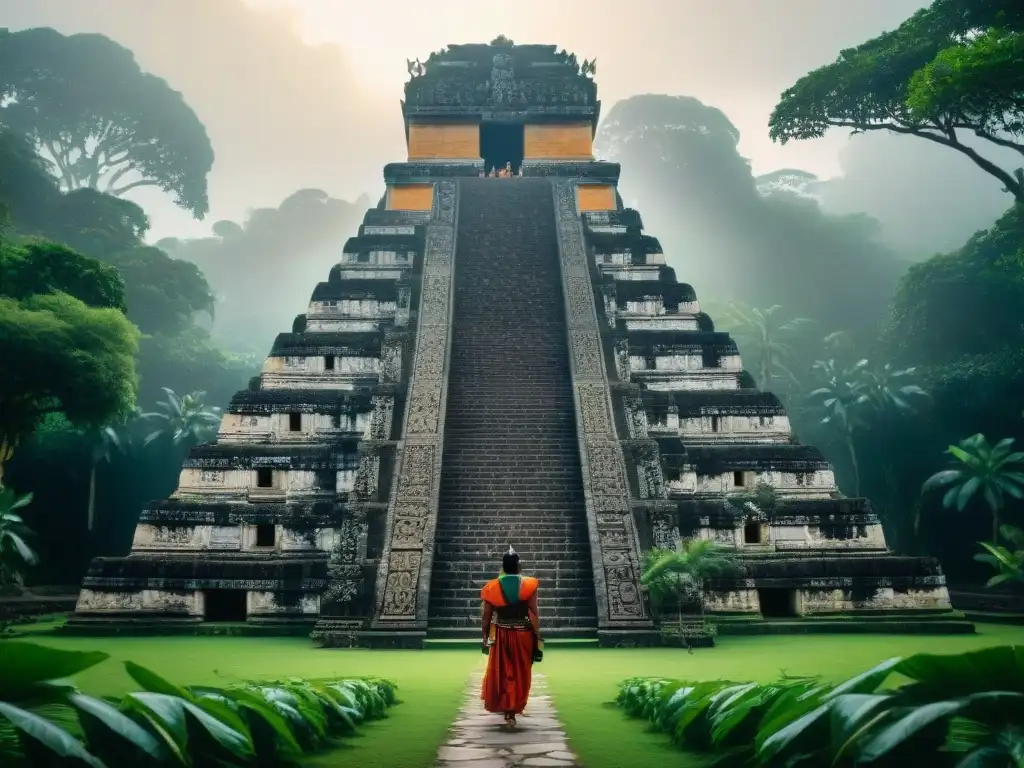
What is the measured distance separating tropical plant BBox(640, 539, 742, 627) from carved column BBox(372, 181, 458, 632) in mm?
2979

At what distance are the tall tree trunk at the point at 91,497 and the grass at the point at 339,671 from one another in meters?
20.8

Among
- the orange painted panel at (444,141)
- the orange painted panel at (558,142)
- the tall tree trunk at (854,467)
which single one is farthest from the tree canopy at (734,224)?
the orange painted panel at (444,141)

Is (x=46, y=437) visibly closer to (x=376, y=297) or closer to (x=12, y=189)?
(x=12, y=189)

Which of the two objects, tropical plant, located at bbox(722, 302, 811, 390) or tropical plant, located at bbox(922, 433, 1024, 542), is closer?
tropical plant, located at bbox(922, 433, 1024, 542)

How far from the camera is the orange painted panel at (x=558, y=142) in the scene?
92.1 ft

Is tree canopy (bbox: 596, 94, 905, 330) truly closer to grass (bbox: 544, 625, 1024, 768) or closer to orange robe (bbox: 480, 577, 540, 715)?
grass (bbox: 544, 625, 1024, 768)

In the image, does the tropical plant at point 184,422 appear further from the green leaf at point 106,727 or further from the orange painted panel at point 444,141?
the green leaf at point 106,727

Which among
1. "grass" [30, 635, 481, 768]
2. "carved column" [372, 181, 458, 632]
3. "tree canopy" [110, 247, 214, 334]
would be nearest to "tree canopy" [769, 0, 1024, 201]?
"carved column" [372, 181, 458, 632]

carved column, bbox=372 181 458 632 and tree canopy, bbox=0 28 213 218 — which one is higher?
tree canopy, bbox=0 28 213 218

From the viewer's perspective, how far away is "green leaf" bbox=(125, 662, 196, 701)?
9.54ft

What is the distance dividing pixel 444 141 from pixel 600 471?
637 inches

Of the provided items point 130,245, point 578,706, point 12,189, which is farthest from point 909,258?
point 578,706

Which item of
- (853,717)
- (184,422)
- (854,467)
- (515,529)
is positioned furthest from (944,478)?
(853,717)

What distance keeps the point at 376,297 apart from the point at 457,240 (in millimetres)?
3531
